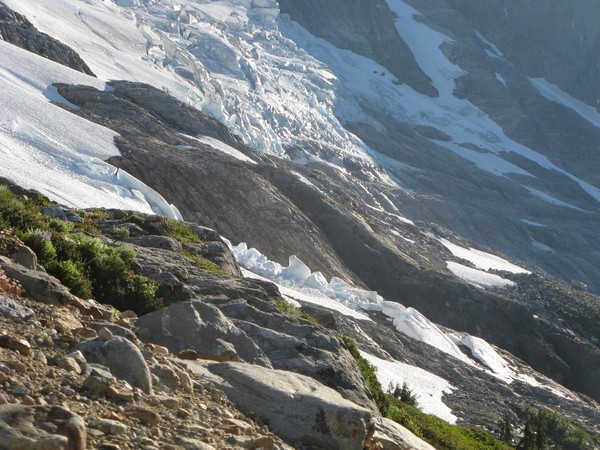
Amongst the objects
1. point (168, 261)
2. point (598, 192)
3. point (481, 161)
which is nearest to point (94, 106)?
point (168, 261)

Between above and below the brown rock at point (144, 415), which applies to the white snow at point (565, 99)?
above

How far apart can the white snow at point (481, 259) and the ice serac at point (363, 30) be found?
258 ft

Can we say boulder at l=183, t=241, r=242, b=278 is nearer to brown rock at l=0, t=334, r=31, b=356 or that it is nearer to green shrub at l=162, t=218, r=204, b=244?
green shrub at l=162, t=218, r=204, b=244

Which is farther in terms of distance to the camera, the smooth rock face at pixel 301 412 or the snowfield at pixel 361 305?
the snowfield at pixel 361 305

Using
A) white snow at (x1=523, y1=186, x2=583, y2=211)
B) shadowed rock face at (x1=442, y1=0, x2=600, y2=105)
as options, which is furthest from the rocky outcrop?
shadowed rock face at (x1=442, y1=0, x2=600, y2=105)

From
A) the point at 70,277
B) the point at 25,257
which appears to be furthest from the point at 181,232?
the point at 25,257

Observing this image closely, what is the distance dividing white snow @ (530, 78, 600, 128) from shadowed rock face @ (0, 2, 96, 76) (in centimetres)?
12589

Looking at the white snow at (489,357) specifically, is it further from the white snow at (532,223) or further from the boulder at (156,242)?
the white snow at (532,223)

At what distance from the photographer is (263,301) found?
41.4ft

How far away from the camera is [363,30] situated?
529 ft

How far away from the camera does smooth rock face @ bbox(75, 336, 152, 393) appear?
7.16 meters

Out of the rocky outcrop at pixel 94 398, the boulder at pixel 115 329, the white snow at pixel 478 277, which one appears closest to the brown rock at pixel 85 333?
the rocky outcrop at pixel 94 398

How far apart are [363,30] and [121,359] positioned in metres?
159

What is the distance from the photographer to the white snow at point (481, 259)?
2975 inches
